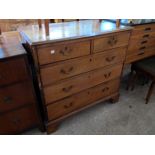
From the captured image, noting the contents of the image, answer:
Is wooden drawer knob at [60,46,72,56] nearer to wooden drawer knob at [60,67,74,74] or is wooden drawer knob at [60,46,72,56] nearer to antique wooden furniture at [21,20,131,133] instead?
antique wooden furniture at [21,20,131,133]

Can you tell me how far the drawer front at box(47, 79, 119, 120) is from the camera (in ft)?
4.52

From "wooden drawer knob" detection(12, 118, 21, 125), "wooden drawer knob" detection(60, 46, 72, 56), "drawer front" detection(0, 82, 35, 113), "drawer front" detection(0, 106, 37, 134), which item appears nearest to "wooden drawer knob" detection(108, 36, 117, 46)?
"wooden drawer knob" detection(60, 46, 72, 56)

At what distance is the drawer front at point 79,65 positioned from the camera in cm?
113

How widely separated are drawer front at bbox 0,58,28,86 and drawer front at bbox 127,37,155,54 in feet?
3.85

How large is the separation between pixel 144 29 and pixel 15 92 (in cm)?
147

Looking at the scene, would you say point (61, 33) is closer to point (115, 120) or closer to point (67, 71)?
point (67, 71)

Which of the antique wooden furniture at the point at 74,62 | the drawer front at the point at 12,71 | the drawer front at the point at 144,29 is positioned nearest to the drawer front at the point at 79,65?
the antique wooden furniture at the point at 74,62

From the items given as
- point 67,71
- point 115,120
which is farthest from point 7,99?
point 115,120

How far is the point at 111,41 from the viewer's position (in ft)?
4.27

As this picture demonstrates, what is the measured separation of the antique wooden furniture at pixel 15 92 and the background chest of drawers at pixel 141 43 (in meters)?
1.17

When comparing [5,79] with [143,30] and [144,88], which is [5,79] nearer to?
[143,30]

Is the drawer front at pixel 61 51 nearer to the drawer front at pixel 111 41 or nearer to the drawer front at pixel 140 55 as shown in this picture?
the drawer front at pixel 111 41
